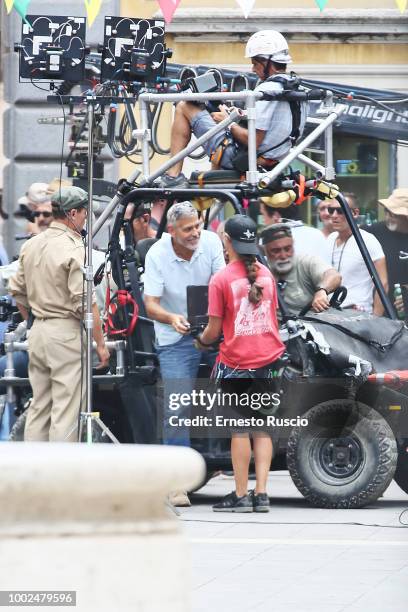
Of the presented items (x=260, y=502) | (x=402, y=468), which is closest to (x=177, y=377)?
(x=260, y=502)

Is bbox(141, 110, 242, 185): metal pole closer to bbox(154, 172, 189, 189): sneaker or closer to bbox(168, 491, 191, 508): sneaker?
bbox(154, 172, 189, 189): sneaker


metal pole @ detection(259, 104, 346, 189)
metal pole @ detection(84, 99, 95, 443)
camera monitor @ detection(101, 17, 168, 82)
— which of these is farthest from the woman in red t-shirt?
camera monitor @ detection(101, 17, 168, 82)

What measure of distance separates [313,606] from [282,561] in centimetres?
122

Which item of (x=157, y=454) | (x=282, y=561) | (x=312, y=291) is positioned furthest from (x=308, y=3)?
(x=157, y=454)

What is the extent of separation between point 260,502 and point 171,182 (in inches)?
76.0

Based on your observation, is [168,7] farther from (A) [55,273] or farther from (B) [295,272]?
(A) [55,273]

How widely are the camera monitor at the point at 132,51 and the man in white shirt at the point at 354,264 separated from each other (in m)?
1.48

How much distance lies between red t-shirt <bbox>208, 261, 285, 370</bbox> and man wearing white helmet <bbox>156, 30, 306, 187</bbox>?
31.2 inches

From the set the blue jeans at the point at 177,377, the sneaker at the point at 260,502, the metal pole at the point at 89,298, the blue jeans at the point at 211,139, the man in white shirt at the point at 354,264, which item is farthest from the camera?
the man in white shirt at the point at 354,264

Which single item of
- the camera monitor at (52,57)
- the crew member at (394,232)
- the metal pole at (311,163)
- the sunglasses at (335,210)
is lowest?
the crew member at (394,232)

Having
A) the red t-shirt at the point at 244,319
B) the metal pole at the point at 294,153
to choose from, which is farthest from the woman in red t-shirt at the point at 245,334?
the metal pole at the point at 294,153

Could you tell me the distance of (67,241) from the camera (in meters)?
9.93

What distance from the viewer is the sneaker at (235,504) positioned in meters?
9.68

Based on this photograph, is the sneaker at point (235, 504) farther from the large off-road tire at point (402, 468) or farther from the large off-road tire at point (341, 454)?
the large off-road tire at point (402, 468)
